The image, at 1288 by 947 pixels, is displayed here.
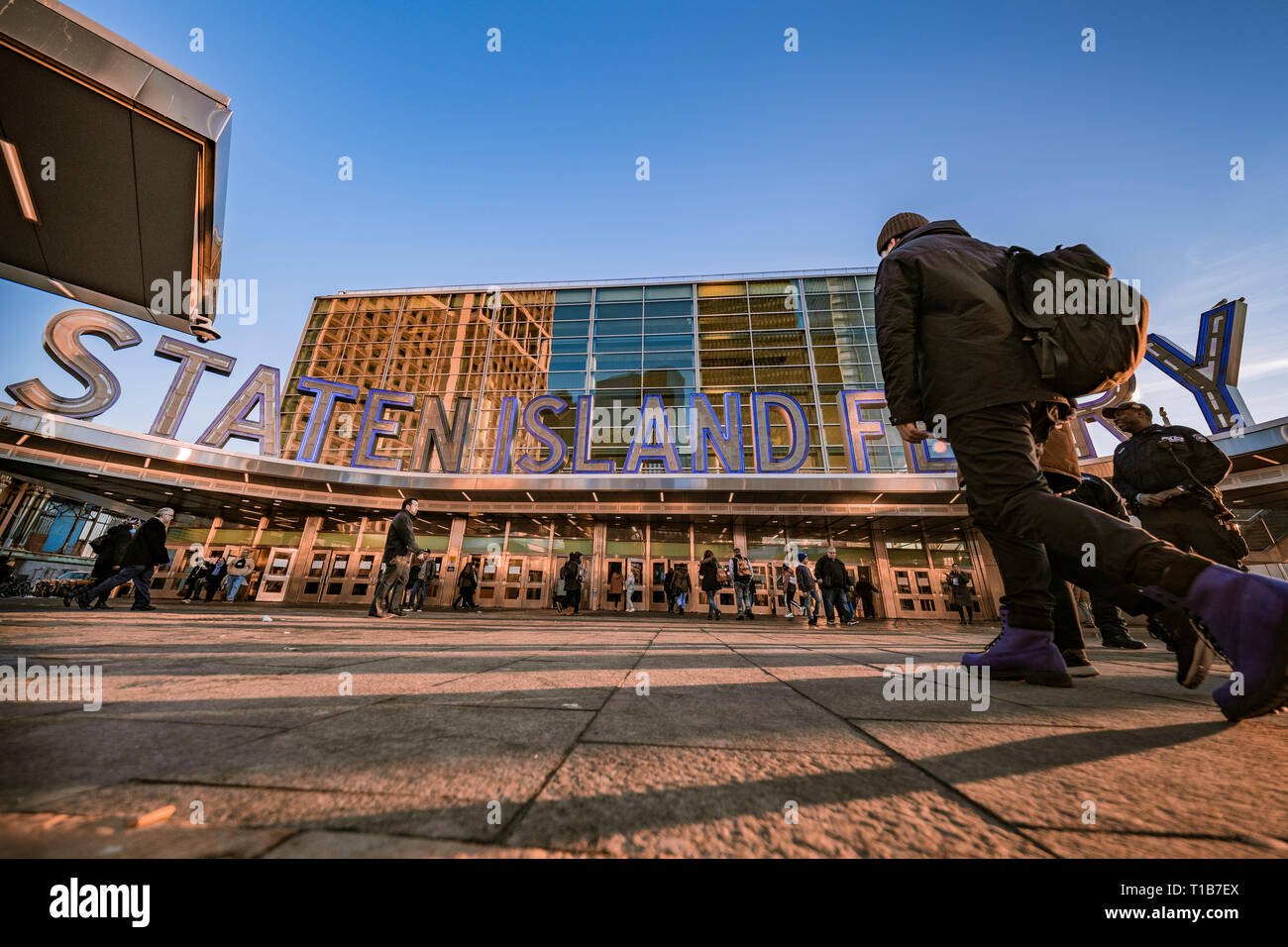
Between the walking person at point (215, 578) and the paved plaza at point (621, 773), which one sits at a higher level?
the paved plaza at point (621, 773)

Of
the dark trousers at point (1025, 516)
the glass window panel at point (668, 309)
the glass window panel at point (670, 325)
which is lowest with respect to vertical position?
the dark trousers at point (1025, 516)

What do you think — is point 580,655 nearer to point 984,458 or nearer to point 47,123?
point 984,458

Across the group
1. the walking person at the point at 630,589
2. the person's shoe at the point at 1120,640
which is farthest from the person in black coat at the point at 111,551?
the person's shoe at the point at 1120,640

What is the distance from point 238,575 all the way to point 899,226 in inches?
750

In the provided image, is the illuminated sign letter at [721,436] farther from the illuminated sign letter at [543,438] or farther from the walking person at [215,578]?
the walking person at [215,578]

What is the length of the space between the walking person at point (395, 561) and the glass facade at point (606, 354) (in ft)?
39.9

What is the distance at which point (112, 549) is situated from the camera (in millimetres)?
7621

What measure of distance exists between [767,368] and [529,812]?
23.4 metres

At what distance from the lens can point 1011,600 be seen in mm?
2170

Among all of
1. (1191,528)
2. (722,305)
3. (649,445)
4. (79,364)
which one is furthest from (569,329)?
(1191,528)

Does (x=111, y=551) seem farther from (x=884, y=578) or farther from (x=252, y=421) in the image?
(x=884, y=578)

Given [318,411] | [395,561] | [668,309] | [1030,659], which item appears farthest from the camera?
[668,309]

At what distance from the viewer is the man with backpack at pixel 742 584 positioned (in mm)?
12570
